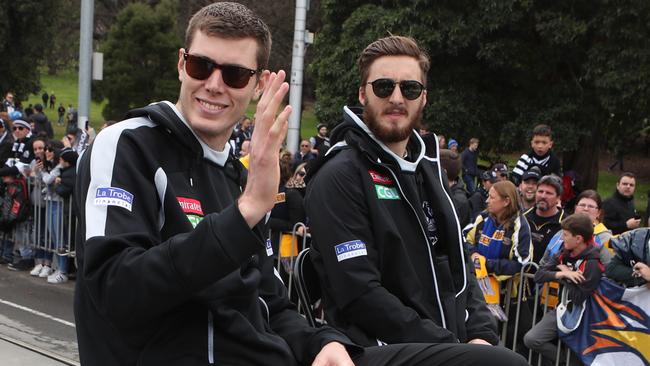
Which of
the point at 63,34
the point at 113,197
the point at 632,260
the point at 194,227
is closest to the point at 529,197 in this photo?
the point at 632,260

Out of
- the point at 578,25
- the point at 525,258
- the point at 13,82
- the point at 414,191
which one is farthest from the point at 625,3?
the point at 13,82

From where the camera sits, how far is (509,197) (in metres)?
6.50

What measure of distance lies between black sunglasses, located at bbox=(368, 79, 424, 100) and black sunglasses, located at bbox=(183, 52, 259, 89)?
102 centimetres

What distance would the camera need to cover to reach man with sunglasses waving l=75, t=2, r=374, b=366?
71.8 inches

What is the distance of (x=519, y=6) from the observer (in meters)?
15.0

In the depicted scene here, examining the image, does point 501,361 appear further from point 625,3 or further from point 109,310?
point 625,3

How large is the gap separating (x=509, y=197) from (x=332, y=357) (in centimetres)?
450

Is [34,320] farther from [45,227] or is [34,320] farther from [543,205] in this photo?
[543,205]

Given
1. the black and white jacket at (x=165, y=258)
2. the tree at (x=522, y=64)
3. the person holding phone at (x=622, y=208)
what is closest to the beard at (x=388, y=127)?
the black and white jacket at (x=165, y=258)

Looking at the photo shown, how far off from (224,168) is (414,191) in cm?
95

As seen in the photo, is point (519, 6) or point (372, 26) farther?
point (372, 26)

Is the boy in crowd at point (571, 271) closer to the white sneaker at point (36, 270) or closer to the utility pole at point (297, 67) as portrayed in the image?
the white sneaker at point (36, 270)

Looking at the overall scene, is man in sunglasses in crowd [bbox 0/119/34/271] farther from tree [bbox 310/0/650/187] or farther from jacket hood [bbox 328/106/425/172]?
jacket hood [bbox 328/106/425/172]

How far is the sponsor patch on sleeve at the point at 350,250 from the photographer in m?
2.85
